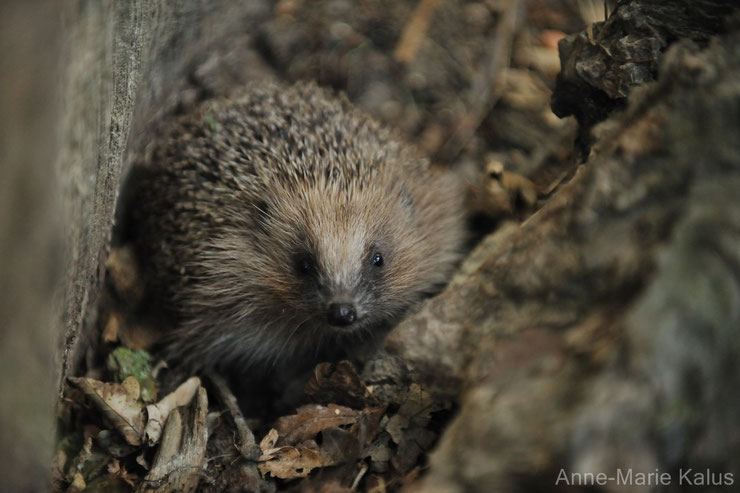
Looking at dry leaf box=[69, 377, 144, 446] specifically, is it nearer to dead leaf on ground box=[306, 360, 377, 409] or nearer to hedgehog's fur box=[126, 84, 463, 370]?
hedgehog's fur box=[126, 84, 463, 370]

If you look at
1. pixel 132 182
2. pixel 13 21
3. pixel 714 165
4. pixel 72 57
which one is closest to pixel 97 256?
pixel 132 182

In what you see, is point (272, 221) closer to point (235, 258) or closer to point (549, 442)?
point (235, 258)

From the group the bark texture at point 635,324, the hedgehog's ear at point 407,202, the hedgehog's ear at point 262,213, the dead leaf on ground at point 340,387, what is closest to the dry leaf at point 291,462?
the dead leaf on ground at point 340,387

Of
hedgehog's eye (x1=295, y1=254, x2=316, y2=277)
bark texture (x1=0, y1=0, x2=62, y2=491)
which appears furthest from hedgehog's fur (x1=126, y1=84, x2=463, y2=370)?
bark texture (x1=0, y1=0, x2=62, y2=491)

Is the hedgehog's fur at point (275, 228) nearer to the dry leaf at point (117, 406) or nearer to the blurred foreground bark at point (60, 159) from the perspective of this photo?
the blurred foreground bark at point (60, 159)

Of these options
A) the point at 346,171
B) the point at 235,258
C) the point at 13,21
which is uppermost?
the point at 13,21

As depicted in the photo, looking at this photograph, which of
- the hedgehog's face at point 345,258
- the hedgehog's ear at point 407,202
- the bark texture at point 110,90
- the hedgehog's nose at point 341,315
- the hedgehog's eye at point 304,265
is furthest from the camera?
the hedgehog's ear at point 407,202

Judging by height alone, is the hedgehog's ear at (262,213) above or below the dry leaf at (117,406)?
above
